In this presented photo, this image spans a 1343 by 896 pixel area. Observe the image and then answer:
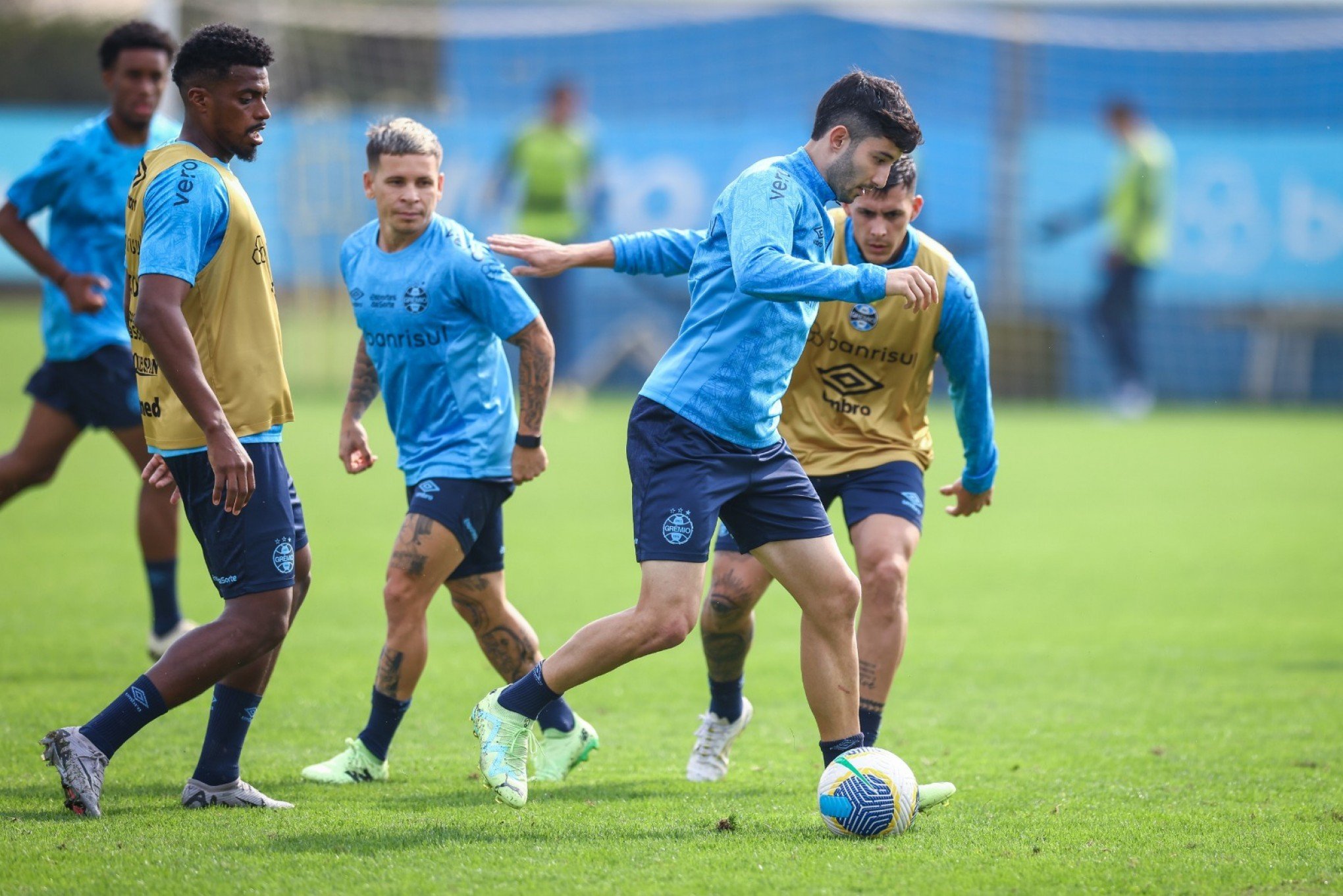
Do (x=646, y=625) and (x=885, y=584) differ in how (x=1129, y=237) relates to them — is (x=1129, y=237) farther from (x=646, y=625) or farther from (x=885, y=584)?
(x=646, y=625)

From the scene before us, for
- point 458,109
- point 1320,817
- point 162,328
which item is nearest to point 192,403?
point 162,328

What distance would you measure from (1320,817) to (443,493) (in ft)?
9.62

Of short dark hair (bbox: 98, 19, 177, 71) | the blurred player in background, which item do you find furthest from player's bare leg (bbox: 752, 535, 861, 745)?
the blurred player in background

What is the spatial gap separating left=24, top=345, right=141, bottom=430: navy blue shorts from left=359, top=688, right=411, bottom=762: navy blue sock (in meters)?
2.42

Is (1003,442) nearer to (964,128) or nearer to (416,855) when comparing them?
(964,128)

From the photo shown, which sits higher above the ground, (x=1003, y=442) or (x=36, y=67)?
(x=36, y=67)

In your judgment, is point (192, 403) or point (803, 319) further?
point (803, 319)

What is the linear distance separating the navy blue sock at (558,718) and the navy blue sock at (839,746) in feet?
3.37

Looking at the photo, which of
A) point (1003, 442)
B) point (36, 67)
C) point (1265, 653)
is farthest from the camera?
point (36, 67)

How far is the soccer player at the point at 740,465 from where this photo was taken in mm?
4332

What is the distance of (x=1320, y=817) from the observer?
454 cm

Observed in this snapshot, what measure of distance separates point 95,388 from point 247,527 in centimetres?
284

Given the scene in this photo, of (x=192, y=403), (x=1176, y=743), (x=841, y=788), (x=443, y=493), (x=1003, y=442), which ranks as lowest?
(x=1003, y=442)

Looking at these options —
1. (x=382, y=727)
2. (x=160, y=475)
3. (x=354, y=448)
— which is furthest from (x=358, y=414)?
(x=382, y=727)
